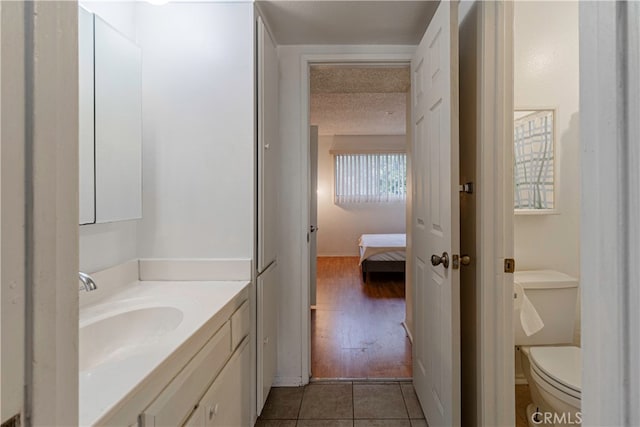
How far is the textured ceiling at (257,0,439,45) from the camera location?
1.77 meters

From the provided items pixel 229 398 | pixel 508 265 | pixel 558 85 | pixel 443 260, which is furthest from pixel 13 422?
pixel 558 85

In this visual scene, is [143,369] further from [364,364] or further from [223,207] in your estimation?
[364,364]

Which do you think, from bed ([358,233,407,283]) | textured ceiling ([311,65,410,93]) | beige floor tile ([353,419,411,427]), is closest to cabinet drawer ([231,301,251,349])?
beige floor tile ([353,419,411,427])

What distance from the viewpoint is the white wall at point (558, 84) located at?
2037mm

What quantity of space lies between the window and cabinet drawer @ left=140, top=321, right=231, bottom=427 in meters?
5.83

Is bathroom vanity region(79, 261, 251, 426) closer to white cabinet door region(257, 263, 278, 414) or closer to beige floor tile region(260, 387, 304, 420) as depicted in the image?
white cabinet door region(257, 263, 278, 414)

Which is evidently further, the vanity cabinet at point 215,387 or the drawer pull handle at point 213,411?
the drawer pull handle at point 213,411

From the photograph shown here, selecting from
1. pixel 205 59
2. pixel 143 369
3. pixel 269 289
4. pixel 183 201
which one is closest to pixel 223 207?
pixel 183 201

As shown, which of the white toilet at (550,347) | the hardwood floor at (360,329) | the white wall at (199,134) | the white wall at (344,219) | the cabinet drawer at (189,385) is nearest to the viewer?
the cabinet drawer at (189,385)

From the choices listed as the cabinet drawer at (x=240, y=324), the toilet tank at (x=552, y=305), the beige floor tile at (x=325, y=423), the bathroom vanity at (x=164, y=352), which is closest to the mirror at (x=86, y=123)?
the bathroom vanity at (x=164, y=352)

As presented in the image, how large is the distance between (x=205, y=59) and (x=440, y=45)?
1110 millimetres

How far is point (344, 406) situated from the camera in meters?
1.97

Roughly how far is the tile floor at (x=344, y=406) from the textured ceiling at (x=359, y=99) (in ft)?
6.95

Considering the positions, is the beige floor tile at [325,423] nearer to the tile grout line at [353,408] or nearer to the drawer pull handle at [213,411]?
the tile grout line at [353,408]
